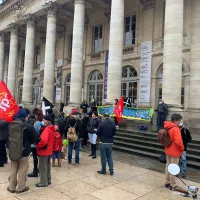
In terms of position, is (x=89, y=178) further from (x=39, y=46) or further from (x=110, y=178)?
(x=39, y=46)

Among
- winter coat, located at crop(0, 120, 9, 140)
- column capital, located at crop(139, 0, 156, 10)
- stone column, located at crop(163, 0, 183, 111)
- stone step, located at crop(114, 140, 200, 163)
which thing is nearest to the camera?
winter coat, located at crop(0, 120, 9, 140)

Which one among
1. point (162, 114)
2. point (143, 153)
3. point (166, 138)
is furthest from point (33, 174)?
point (162, 114)

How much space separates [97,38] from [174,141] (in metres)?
18.1

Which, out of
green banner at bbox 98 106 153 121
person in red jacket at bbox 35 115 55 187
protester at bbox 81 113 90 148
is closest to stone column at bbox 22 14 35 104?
green banner at bbox 98 106 153 121

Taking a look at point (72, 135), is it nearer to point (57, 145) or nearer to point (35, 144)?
point (57, 145)

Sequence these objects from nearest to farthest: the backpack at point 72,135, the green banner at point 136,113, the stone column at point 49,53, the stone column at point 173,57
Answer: the backpack at point 72,135 < the stone column at point 173,57 < the green banner at point 136,113 < the stone column at point 49,53

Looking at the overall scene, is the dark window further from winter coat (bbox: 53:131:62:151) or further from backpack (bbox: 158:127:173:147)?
backpack (bbox: 158:127:173:147)

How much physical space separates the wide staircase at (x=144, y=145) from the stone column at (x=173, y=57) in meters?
2.68

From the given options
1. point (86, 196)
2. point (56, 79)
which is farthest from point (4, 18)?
point (86, 196)

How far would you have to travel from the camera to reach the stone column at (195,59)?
14.4 m

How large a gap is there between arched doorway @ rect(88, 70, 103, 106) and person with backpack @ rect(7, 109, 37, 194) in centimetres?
1606

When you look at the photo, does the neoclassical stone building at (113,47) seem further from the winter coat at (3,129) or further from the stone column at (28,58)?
the winter coat at (3,129)

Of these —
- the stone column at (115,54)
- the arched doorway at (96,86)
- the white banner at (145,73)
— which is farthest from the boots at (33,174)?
the arched doorway at (96,86)

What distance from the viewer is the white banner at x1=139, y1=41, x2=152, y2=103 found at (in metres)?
17.3
